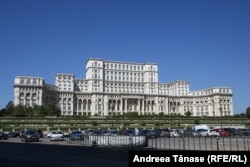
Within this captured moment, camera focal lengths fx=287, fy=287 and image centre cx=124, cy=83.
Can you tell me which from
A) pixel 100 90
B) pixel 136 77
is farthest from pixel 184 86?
pixel 100 90

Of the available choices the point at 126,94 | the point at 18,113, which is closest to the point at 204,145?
the point at 18,113

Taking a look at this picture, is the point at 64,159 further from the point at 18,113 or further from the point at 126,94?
the point at 126,94

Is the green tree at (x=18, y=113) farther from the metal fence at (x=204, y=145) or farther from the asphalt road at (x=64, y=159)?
the asphalt road at (x=64, y=159)

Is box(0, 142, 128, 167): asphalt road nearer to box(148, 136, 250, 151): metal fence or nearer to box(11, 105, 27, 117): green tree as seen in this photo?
box(148, 136, 250, 151): metal fence

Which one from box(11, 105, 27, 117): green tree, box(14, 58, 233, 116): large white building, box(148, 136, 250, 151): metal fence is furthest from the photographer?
box(14, 58, 233, 116): large white building

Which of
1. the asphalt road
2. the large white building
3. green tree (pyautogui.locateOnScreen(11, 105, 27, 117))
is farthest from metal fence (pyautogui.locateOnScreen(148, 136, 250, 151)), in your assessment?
the large white building

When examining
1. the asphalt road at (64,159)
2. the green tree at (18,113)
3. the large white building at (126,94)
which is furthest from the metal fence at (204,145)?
the large white building at (126,94)

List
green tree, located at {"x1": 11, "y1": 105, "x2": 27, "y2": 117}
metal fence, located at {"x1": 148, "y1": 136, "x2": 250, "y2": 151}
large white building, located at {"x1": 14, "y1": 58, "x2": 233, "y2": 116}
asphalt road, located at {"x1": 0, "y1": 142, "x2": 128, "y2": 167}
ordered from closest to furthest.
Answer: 1. asphalt road, located at {"x1": 0, "y1": 142, "x2": 128, "y2": 167}
2. metal fence, located at {"x1": 148, "y1": 136, "x2": 250, "y2": 151}
3. green tree, located at {"x1": 11, "y1": 105, "x2": 27, "y2": 117}
4. large white building, located at {"x1": 14, "y1": 58, "x2": 233, "y2": 116}

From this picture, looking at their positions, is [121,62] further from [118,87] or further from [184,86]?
[184,86]

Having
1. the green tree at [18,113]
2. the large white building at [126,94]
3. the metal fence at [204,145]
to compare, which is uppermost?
the large white building at [126,94]

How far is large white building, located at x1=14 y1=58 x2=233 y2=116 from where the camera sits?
153625 millimetres

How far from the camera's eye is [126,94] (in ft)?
515

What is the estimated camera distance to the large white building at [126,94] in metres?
154

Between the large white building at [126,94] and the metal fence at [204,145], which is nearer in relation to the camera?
Answer: the metal fence at [204,145]
